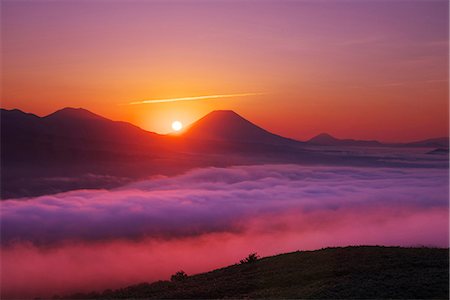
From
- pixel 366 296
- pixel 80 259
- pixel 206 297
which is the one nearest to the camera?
pixel 366 296

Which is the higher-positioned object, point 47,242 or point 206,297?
point 206,297

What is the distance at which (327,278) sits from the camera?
37.2 m

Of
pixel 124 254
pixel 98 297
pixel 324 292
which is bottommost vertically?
pixel 124 254

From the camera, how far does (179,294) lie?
4131cm

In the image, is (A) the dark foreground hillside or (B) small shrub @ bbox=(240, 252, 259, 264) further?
(B) small shrub @ bbox=(240, 252, 259, 264)

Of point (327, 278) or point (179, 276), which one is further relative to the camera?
Answer: point (179, 276)

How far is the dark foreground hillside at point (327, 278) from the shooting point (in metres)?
32.2

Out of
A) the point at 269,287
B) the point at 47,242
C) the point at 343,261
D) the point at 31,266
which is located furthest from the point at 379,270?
the point at 47,242

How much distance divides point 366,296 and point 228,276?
1676 cm

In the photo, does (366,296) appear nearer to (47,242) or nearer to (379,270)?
(379,270)

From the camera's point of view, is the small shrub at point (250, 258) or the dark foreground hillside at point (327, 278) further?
the small shrub at point (250, 258)

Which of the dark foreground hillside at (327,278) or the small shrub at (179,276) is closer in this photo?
the dark foreground hillside at (327,278)

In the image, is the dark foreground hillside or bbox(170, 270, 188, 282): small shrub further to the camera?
bbox(170, 270, 188, 282): small shrub

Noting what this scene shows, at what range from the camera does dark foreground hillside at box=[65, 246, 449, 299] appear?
106ft
